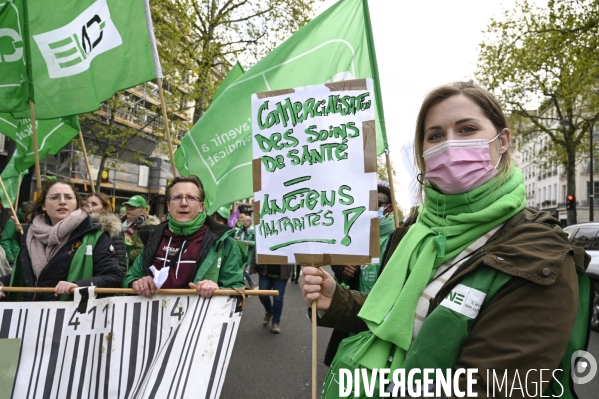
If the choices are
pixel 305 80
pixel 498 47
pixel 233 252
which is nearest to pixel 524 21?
pixel 498 47

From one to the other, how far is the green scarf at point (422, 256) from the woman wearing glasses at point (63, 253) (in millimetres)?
2329

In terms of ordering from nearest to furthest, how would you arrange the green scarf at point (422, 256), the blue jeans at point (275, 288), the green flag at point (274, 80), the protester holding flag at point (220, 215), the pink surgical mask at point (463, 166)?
the green scarf at point (422, 256) → the pink surgical mask at point (463, 166) → the green flag at point (274, 80) → the blue jeans at point (275, 288) → the protester holding flag at point (220, 215)

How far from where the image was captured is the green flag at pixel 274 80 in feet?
14.4

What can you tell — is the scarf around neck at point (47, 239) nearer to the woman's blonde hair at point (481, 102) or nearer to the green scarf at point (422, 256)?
the green scarf at point (422, 256)

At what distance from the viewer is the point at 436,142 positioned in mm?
1726

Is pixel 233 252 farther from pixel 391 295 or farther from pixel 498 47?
pixel 498 47

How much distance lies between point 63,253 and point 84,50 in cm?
222

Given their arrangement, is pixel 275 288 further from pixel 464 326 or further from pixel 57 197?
pixel 464 326

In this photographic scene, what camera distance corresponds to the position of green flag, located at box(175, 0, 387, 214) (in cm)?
439

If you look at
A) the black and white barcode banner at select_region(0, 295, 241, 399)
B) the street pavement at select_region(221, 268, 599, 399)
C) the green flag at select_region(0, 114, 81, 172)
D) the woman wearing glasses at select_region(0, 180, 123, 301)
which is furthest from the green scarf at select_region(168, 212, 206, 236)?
the green flag at select_region(0, 114, 81, 172)

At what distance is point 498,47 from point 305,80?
684 inches

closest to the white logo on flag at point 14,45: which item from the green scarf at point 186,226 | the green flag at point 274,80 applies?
the green flag at point 274,80

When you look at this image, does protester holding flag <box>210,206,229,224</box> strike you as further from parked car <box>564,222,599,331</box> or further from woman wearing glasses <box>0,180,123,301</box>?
parked car <box>564,222,599,331</box>

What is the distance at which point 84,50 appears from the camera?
4.43 meters
